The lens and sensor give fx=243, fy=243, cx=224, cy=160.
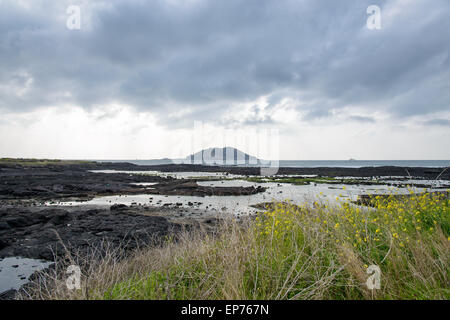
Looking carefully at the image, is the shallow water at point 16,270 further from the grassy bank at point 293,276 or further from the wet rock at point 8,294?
the grassy bank at point 293,276

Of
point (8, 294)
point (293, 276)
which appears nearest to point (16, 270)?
point (8, 294)

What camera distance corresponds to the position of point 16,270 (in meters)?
6.87

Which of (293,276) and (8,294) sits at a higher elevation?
(293,276)

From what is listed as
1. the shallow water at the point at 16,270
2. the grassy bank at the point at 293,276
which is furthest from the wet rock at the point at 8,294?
the grassy bank at the point at 293,276

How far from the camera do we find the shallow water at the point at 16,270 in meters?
6.13

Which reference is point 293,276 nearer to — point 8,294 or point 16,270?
point 8,294

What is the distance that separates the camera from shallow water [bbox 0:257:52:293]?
20.1 ft

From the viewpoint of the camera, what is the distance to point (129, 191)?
2478 centimetres

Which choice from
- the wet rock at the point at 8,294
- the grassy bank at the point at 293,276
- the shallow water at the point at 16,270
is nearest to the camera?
the grassy bank at the point at 293,276

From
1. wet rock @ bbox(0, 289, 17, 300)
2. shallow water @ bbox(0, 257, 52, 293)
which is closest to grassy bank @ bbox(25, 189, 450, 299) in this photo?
wet rock @ bbox(0, 289, 17, 300)

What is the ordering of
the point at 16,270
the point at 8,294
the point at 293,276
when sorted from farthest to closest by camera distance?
the point at 16,270 → the point at 8,294 → the point at 293,276
